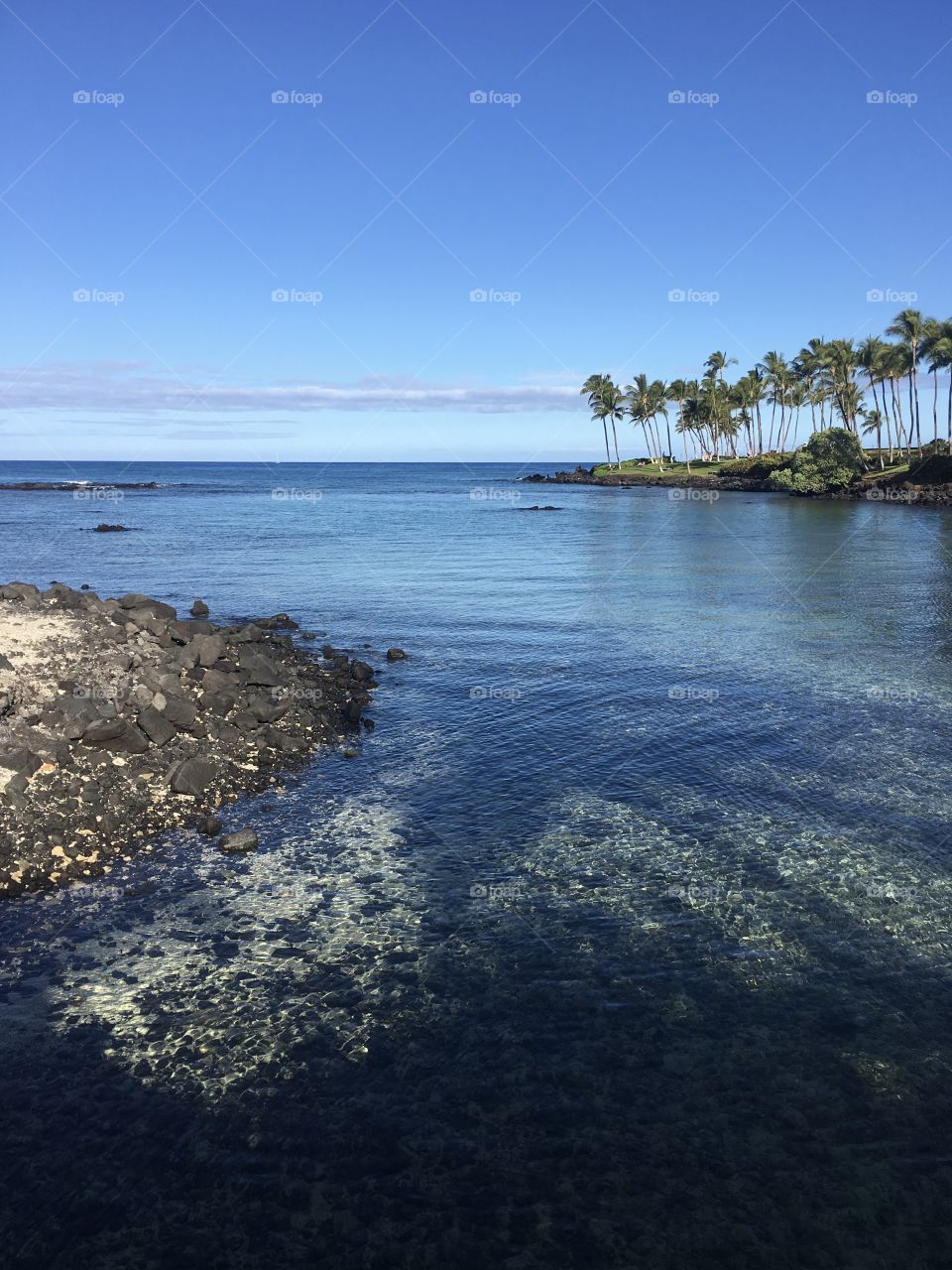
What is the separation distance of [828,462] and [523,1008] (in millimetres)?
140682

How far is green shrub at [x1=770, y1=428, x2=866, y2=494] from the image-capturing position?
137250mm

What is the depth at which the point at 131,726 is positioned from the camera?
840 inches

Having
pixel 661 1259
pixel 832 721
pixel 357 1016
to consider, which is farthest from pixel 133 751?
pixel 832 721

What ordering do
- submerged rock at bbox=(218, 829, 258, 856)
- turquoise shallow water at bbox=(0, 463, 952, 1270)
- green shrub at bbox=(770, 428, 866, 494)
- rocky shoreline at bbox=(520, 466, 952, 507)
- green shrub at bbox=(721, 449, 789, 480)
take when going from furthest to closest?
1. green shrub at bbox=(721, 449, 789, 480)
2. green shrub at bbox=(770, 428, 866, 494)
3. rocky shoreline at bbox=(520, 466, 952, 507)
4. submerged rock at bbox=(218, 829, 258, 856)
5. turquoise shallow water at bbox=(0, 463, 952, 1270)

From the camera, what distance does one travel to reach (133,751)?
21.0 metres

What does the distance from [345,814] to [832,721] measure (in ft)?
51.6

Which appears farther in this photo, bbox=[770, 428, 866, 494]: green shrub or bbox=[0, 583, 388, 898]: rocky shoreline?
bbox=[770, 428, 866, 494]: green shrub

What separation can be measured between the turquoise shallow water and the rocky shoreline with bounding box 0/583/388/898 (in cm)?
111

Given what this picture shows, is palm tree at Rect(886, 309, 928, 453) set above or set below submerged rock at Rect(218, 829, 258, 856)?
above

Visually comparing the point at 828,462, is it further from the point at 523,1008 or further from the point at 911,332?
the point at 523,1008

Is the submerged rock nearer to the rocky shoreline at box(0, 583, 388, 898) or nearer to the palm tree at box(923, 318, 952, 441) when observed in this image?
the rocky shoreline at box(0, 583, 388, 898)

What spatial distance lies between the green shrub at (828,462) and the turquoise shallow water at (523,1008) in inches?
4719

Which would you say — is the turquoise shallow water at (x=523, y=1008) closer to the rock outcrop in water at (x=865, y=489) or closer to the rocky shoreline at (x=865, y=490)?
the rock outcrop in water at (x=865, y=489)

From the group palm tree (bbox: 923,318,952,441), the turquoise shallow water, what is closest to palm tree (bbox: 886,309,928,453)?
palm tree (bbox: 923,318,952,441)
